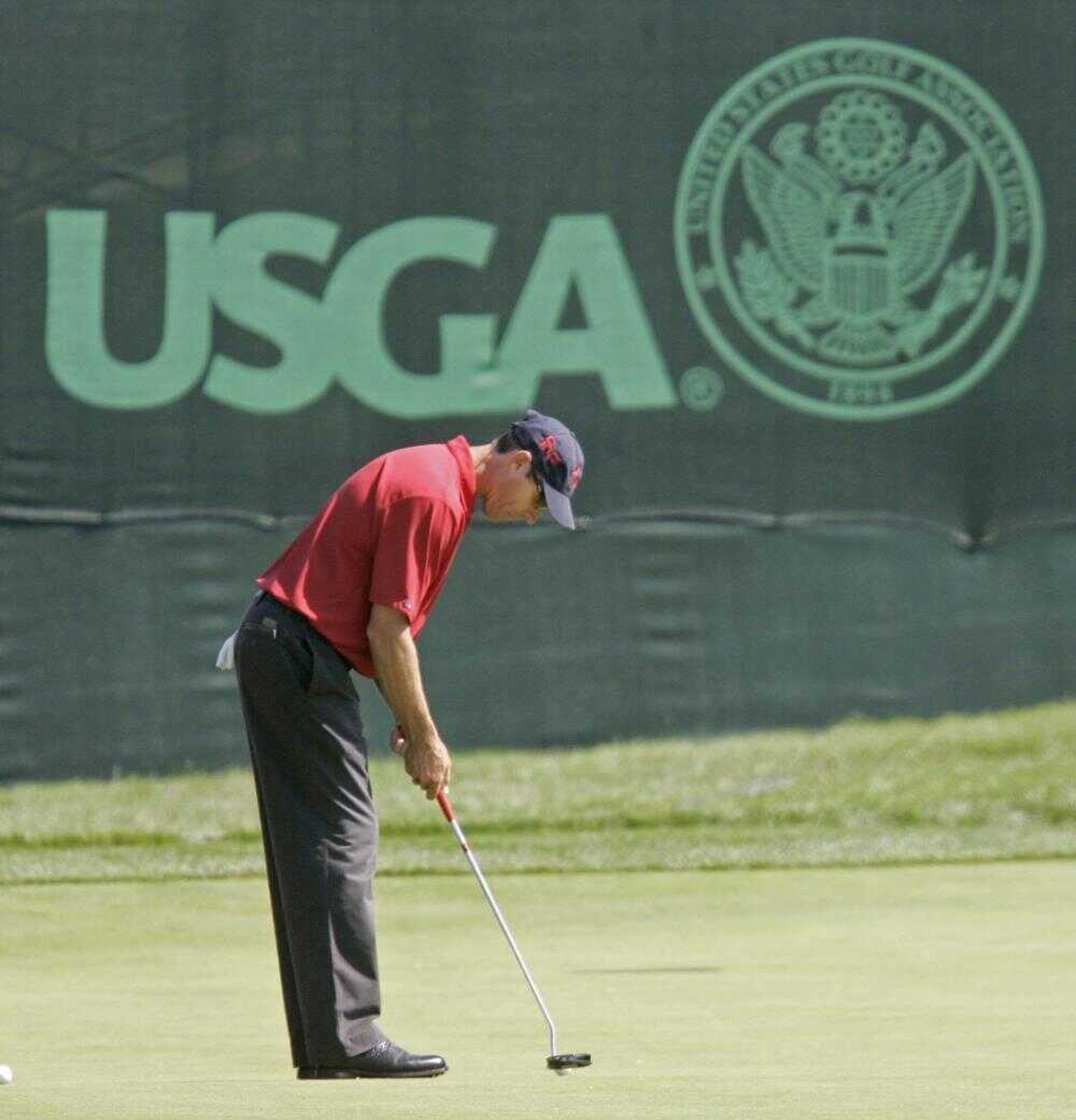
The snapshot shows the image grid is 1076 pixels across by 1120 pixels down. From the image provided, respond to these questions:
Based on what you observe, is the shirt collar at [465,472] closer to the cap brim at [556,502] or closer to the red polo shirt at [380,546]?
the red polo shirt at [380,546]

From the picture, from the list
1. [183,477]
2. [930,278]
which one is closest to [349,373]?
[183,477]

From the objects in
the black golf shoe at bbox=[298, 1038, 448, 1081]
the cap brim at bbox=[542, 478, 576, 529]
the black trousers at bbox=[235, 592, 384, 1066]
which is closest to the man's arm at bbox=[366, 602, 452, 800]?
the black trousers at bbox=[235, 592, 384, 1066]

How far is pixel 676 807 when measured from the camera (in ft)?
35.0

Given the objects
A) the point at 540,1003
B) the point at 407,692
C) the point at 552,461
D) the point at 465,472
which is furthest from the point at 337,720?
the point at 540,1003

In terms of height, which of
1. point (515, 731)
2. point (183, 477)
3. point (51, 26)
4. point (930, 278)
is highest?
point (51, 26)

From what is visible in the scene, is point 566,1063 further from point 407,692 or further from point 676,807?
point 676,807

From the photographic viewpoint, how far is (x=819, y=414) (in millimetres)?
11266

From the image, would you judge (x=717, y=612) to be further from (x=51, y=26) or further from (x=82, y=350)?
(x=51, y=26)

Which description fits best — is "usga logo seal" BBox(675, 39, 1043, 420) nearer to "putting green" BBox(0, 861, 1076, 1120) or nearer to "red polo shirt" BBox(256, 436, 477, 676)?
"putting green" BBox(0, 861, 1076, 1120)

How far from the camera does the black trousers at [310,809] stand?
4.78m

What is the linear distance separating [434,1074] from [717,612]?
6.49 metres

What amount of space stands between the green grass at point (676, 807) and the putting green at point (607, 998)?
2.24 ft

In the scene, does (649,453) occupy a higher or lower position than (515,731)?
higher

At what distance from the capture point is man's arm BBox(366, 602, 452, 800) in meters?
4.70
